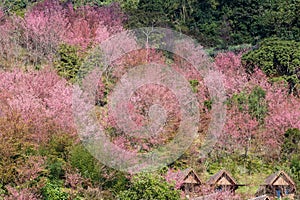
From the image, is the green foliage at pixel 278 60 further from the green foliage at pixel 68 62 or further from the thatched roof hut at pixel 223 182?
the thatched roof hut at pixel 223 182

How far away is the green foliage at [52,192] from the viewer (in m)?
21.1

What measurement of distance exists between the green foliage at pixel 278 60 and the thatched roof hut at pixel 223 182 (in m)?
11.1

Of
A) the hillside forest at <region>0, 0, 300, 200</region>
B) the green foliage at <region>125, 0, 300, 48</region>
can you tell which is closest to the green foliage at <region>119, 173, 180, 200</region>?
the hillside forest at <region>0, 0, 300, 200</region>

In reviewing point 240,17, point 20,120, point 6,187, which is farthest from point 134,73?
point 240,17

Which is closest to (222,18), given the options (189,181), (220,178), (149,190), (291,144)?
(291,144)

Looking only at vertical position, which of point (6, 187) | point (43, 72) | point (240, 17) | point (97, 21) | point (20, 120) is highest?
point (240, 17)

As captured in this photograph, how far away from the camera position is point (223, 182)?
2356 centimetres

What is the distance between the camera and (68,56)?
3212 centimetres

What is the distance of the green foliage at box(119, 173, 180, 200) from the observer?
1919 cm

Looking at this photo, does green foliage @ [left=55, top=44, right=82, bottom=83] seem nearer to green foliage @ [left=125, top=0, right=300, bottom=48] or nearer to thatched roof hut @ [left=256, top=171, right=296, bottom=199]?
green foliage @ [left=125, top=0, right=300, bottom=48]

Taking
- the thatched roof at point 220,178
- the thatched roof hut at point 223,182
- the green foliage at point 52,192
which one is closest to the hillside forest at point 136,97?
the green foliage at point 52,192

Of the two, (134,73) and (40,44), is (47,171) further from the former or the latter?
(40,44)

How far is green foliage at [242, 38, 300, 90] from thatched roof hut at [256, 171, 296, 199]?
34.2ft

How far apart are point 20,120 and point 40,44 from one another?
12346 millimetres
